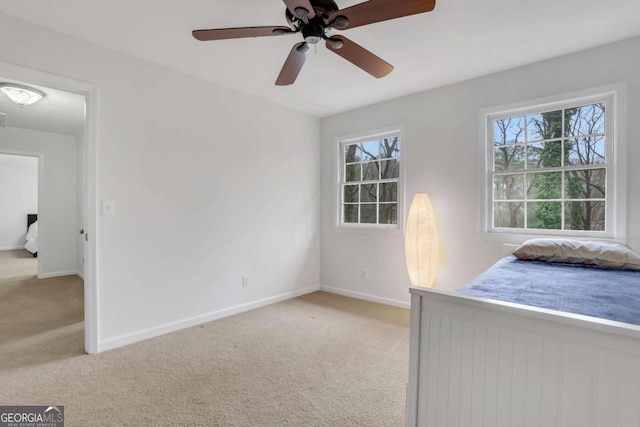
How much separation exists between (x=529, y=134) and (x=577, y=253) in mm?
1270

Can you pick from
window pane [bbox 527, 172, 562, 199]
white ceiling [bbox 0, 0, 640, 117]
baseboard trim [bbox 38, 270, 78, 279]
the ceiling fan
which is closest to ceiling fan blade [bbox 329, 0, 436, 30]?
the ceiling fan

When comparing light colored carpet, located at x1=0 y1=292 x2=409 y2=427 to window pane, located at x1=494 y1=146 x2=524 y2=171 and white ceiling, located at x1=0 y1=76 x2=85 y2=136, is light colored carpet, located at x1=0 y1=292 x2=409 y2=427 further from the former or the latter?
white ceiling, located at x1=0 y1=76 x2=85 y2=136

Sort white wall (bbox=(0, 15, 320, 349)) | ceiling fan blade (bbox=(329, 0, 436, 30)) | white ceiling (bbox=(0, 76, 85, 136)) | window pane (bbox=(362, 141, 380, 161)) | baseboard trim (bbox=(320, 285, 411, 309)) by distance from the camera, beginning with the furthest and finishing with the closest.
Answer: window pane (bbox=(362, 141, 380, 161))
baseboard trim (bbox=(320, 285, 411, 309))
white ceiling (bbox=(0, 76, 85, 136))
white wall (bbox=(0, 15, 320, 349))
ceiling fan blade (bbox=(329, 0, 436, 30))

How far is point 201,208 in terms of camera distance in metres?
3.15

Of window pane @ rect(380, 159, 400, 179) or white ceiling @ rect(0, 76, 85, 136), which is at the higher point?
white ceiling @ rect(0, 76, 85, 136)

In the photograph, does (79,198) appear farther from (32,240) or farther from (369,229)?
(369,229)

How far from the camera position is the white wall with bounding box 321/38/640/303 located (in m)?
2.46

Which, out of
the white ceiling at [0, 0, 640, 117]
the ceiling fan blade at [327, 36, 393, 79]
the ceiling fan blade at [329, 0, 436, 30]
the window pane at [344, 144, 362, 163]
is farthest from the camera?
the window pane at [344, 144, 362, 163]

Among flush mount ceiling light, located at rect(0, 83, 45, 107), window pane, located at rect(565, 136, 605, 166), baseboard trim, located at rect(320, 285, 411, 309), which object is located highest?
flush mount ceiling light, located at rect(0, 83, 45, 107)

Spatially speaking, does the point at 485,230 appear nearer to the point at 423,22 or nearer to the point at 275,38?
the point at 423,22

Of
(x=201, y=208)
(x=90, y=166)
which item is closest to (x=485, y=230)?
(x=201, y=208)

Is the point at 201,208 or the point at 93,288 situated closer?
the point at 93,288

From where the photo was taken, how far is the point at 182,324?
2.99 meters

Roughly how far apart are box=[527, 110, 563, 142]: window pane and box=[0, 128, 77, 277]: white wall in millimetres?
6741
